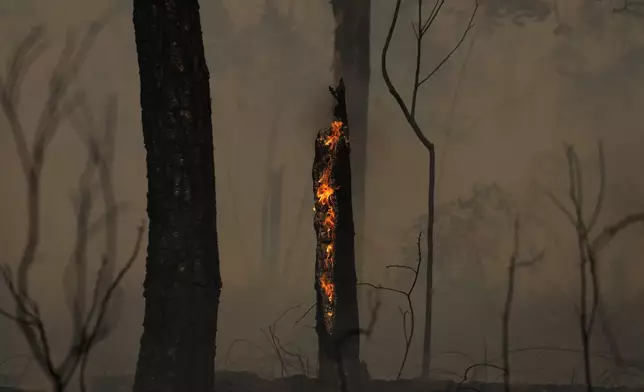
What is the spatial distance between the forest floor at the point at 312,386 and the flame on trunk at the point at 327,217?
0.12 meters

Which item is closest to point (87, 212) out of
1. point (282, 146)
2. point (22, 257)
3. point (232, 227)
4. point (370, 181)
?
point (22, 257)

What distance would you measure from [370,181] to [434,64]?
0.24 metres

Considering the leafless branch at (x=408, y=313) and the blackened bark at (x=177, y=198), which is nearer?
the blackened bark at (x=177, y=198)

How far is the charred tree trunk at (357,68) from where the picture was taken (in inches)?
50.2

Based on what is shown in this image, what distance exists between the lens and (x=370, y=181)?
1.28 m

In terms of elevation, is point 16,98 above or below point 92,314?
above

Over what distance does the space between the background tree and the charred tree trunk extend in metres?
0.04

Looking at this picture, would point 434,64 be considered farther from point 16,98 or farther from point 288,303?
point 16,98

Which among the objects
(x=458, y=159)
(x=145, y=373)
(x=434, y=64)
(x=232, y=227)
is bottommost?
(x=145, y=373)

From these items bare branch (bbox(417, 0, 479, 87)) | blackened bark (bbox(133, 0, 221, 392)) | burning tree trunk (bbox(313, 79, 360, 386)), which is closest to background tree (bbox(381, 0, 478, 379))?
bare branch (bbox(417, 0, 479, 87))

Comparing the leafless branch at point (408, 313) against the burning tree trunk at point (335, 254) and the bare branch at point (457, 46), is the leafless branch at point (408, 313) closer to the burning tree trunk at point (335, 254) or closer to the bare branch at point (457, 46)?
the burning tree trunk at point (335, 254)

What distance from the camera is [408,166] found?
129 cm

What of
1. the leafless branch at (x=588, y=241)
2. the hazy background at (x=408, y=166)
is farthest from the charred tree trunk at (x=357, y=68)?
the leafless branch at (x=588, y=241)

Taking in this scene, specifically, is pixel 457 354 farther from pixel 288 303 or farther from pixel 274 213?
pixel 274 213
